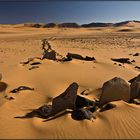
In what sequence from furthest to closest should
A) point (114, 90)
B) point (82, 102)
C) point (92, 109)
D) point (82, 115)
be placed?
point (82, 102) < point (114, 90) < point (92, 109) < point (82, 115)

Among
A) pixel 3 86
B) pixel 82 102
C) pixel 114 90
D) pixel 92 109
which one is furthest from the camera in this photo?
pixel 3 86

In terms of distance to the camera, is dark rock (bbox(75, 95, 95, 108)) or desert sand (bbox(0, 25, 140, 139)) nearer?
desert sand (bbox(0, 25, 140, 139))

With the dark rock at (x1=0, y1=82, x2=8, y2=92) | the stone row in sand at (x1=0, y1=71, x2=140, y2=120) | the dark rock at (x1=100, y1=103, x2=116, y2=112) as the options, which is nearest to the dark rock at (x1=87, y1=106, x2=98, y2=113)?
the stone row in sand at (x1=0, y1=71, x2=140, y2=120)

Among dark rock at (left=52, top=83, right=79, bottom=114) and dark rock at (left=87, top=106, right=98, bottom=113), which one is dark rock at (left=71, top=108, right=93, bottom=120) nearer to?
dark rock at (left=87, top=106, right=98, bottom=113)

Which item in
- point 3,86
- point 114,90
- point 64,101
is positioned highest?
point 114,90

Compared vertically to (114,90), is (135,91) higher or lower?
lower

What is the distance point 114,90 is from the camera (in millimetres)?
8273

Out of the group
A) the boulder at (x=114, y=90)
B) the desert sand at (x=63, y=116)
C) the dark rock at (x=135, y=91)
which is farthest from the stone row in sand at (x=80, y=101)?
the dark rock at (x=135, y=91)

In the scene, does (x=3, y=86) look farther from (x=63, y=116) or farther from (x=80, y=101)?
(x=63, y=116)

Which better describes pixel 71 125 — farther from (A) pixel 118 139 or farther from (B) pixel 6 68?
(B) pixel 6 68

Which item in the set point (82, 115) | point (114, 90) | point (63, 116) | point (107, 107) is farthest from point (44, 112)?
point (114, 90)

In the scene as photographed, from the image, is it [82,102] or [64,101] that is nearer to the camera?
[64,101]

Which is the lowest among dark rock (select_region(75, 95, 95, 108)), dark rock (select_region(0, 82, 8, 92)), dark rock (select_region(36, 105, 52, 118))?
dark rock (select_region(0, 82, 8, 92))

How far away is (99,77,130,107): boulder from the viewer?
324 inches
